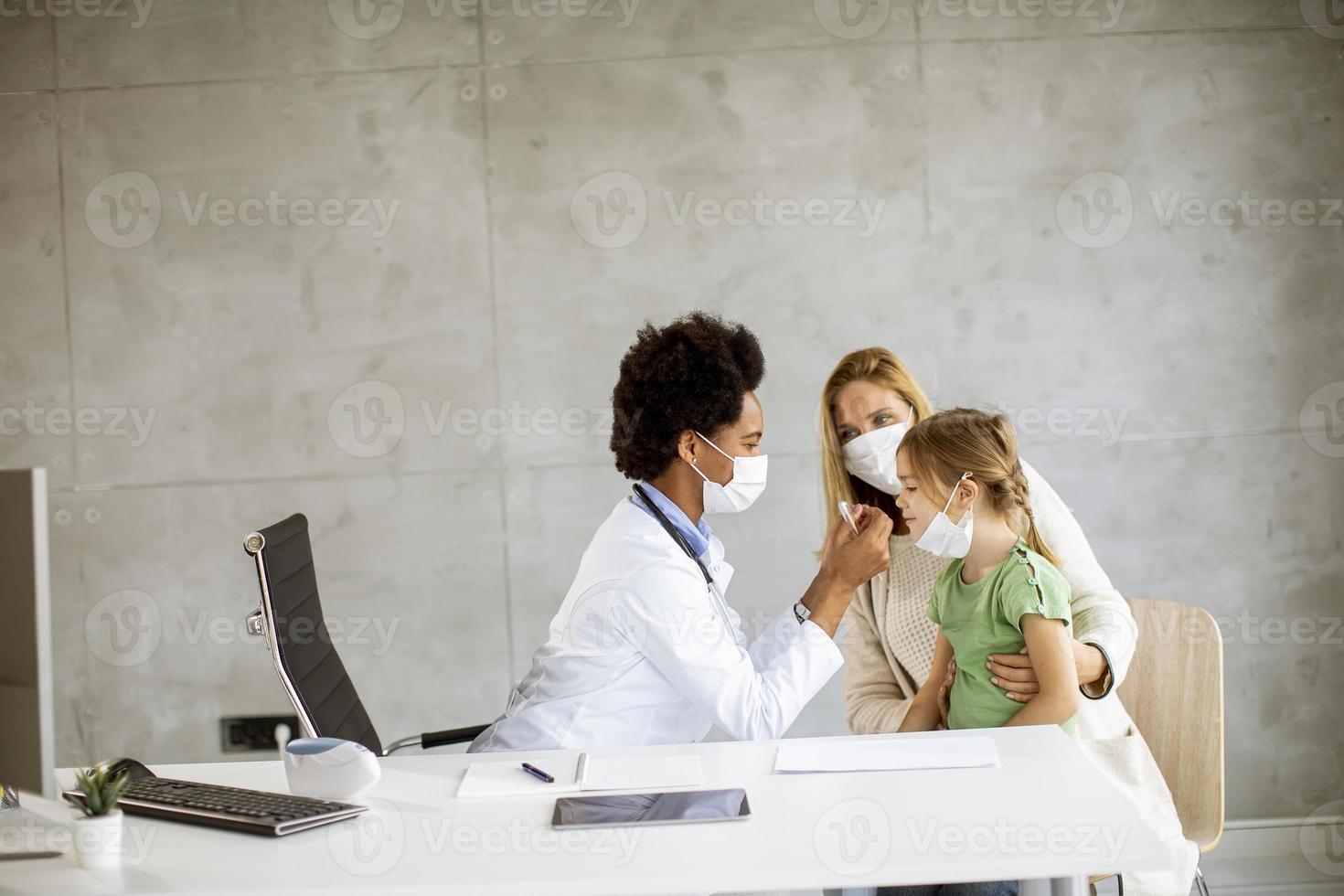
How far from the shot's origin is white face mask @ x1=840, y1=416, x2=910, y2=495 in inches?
99.3

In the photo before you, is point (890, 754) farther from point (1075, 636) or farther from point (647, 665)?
point (1075, 636)

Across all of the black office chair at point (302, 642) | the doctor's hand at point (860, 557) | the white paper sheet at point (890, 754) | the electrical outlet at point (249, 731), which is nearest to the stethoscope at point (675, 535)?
the doctor's hand at point (860, 557)

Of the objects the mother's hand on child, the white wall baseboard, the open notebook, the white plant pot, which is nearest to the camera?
the white plant pot

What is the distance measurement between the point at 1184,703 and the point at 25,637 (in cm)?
217

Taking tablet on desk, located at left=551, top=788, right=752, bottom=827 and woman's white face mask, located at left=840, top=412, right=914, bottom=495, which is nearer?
tablet on desk, located at left=551, top=788, right=752, bottom=827

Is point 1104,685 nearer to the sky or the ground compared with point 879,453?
nearer to the ground

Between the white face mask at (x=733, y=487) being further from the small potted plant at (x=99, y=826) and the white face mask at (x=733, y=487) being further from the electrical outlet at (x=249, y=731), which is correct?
the electrical outlet at (x=249, y=731)

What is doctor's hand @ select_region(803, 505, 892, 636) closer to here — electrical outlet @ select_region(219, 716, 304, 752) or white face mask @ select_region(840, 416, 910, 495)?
white face mask @ select_region(840, 416, 910, 495)

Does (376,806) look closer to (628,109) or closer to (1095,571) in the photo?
(1095,571)

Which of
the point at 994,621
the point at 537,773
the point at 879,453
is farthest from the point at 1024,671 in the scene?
the point at 537,773

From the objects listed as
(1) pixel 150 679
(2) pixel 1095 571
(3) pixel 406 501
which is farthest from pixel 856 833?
(1) pixel 150 679

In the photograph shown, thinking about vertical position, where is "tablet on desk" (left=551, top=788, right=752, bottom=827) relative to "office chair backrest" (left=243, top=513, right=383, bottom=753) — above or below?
below

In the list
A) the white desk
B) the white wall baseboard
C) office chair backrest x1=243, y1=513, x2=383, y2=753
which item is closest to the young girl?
the white desk

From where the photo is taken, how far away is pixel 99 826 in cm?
143
